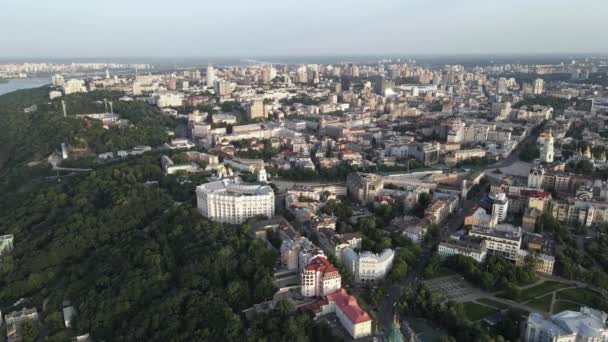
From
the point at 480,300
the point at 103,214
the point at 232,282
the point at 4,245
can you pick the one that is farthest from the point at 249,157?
the point at 480,300

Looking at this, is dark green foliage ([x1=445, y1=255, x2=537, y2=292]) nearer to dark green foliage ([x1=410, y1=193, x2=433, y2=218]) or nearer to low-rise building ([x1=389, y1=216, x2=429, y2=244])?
low-rise building ([x1=389, y1=216, x2=429, y2=244])

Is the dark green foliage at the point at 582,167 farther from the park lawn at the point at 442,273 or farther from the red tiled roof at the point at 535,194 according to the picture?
the park lawn at the point at 442,273

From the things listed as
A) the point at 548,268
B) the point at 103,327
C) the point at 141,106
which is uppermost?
the point at 141,106

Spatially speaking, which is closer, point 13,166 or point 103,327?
point 103,327

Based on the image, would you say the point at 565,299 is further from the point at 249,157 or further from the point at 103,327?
the point at 249,157

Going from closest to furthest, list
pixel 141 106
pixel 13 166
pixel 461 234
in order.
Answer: pixel 461 234 < pixel 13 166 < pixel 141 106
